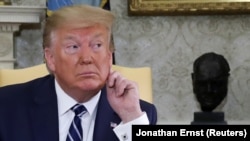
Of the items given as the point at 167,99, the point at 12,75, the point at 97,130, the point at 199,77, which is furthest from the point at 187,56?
the point at 97,130

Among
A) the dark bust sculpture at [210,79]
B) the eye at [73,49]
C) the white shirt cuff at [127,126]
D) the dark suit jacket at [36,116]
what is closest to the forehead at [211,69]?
the dark bust sculpture at [210,79]

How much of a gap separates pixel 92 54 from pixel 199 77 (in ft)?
5.94

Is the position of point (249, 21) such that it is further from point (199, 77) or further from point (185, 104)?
point (199, 77)

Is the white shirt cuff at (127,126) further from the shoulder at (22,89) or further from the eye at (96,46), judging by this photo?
the shoulder at (22,89)

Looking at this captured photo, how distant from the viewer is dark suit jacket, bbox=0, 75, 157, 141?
1174 millimetres

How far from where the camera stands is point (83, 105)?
117 cm

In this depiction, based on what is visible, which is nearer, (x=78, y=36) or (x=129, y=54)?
(x=78, y=36)

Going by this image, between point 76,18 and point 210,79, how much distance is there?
1.78m

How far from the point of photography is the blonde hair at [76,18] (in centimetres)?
103

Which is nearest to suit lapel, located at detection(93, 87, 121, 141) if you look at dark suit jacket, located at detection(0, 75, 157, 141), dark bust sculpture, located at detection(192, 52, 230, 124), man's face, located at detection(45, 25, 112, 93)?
dark suit jacket, located at detection(0, 75, 157, 141)

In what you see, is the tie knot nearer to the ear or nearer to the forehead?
the ear

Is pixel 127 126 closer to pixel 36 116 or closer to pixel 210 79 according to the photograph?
pixel 36 116

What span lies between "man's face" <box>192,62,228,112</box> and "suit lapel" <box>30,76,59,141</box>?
150cm

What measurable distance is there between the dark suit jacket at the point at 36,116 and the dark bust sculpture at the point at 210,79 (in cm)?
142
